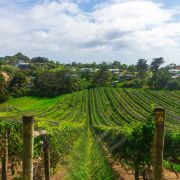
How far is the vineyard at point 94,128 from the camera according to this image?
1730 cm

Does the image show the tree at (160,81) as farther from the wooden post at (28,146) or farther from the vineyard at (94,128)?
the wooden post at (28,146)

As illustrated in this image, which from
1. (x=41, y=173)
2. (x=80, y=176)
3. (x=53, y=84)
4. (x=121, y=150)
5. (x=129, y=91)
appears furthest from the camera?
(x=53, y=84)

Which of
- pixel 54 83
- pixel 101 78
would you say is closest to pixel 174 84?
pixel 101 78

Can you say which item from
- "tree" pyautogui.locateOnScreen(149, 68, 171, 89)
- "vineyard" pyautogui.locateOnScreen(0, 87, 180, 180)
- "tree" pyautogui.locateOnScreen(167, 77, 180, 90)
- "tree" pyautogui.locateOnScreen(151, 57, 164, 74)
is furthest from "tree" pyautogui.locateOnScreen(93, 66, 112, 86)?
"tree" pyautogui.locateOnScreen(151, 57, 164, 74)

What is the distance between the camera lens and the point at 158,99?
Answer: 88.8 meters

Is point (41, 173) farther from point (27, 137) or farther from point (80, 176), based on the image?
point (27, 137)

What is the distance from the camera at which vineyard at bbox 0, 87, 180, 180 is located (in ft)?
56.7

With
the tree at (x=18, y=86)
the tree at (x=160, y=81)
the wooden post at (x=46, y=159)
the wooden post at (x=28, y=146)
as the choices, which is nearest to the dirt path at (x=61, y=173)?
the wooden post at (x=46, y=159)

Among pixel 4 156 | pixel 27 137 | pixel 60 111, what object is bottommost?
pixel 60 111

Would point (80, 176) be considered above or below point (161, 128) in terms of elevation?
below

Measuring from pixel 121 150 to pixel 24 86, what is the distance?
94548 mm

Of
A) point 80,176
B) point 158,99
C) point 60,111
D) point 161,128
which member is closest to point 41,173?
point 80,176

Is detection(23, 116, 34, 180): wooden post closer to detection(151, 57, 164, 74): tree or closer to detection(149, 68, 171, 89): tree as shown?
detection(149, 68, 171, 89): tree

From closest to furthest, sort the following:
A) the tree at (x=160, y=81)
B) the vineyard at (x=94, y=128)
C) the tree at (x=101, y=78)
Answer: the vineyard at (x=94, y=128), the tree at (x=160, y=81), the tree at (x=101, y=78)
